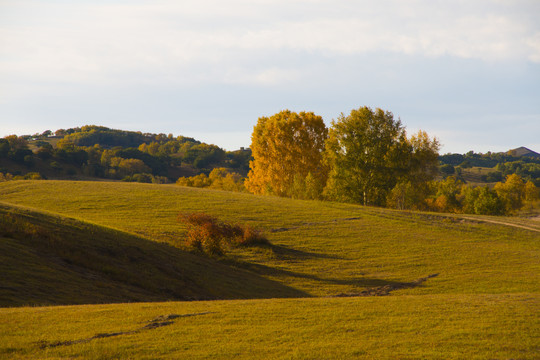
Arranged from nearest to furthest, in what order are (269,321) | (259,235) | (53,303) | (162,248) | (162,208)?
(269,321), (53,303), (162,248), (259,235), (162,208)

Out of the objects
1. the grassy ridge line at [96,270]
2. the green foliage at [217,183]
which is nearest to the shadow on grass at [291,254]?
the grassy ridge line at [96,270]

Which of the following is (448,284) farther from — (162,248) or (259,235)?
(162,248)

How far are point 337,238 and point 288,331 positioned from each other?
2714 cm

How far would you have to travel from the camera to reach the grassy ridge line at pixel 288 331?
1031 centimetres

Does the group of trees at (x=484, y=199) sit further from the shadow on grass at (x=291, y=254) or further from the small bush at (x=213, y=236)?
the small bush at (x=213, y=236)

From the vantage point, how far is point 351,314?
14.1m

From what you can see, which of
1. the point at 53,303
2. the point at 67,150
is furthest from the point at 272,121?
the point at 67,150

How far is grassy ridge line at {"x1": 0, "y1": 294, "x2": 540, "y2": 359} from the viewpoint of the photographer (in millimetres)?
10312

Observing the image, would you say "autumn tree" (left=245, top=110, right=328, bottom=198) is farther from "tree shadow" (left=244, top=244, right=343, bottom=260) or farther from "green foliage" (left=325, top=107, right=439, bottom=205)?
"tree shadow" (left=244, top=244, right=343, bottom=260)

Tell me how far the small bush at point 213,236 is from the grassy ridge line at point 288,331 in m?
16.1

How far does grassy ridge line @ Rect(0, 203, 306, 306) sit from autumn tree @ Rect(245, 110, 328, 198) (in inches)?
1788

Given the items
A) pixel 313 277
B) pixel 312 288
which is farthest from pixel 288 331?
pixel 313 277

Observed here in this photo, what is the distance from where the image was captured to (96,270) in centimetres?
2117

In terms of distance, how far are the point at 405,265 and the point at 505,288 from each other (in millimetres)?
7003
